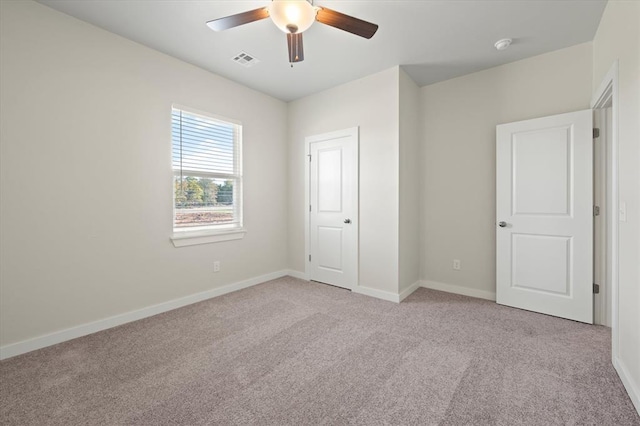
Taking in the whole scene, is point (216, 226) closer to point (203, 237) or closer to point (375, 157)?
point (203, 237)

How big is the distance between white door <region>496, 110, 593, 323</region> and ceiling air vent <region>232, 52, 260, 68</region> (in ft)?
9.34

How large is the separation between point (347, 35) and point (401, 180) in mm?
1633

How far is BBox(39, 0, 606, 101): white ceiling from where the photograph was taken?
7.42 ft

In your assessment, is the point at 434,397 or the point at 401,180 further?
the point at 401,180

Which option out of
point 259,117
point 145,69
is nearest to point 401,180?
point 259,117

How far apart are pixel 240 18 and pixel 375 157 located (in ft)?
6.82

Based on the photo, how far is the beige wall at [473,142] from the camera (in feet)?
9.53

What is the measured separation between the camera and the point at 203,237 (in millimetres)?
3373

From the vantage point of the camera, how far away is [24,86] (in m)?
2.18

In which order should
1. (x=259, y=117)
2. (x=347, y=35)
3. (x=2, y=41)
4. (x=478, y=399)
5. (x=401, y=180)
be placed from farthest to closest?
(x=259, y=117)
(x=401, y=180)
(x=347, y=35)
(x=2, y=41)
(x=478, y=399)

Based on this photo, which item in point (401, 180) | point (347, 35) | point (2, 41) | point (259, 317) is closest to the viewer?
point (2, 41)

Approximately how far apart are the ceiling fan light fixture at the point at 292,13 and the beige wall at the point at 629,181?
6.26 feet

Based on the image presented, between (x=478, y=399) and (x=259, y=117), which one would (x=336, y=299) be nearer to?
(x=478, y=399)

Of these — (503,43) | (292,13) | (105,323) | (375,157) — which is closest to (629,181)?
(503,43)
